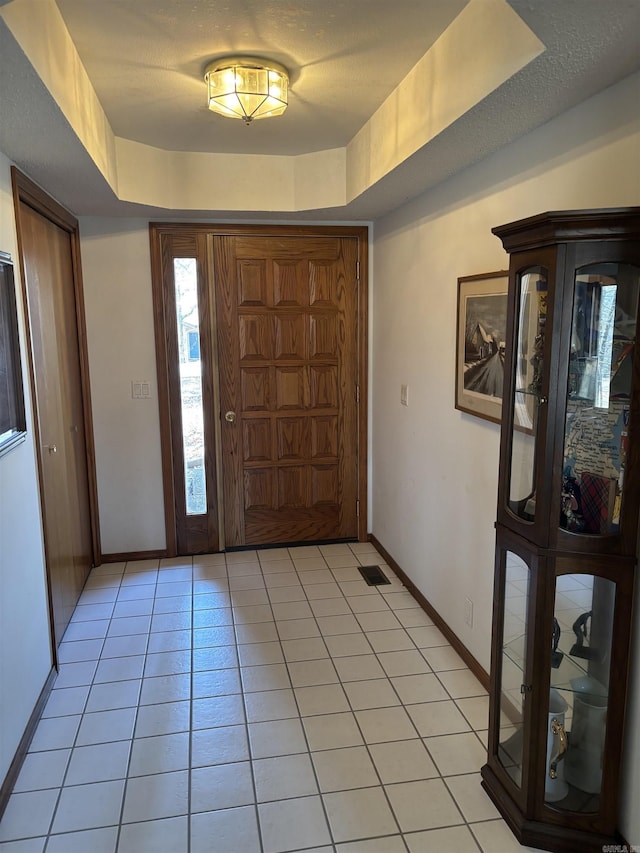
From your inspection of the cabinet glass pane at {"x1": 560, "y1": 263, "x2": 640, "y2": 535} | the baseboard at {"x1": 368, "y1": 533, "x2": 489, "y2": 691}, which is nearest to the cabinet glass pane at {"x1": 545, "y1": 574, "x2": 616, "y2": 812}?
the cabinet glass pane at {"x1": 560, "y1": 263, "x2": 640, "y2": 535}

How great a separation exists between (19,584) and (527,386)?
1.95 metres

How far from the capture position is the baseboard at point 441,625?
8.85 feet

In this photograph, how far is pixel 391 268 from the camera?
3754 millimetres

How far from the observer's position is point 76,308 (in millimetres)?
3748

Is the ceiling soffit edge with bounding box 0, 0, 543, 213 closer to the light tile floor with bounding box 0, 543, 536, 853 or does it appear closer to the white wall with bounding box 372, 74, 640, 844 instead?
the white wall with bounding box 372, 74, 640, 844

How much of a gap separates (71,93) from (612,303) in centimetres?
181

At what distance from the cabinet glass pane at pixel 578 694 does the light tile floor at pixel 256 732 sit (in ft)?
0.89

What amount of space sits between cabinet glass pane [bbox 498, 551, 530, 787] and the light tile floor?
20cm

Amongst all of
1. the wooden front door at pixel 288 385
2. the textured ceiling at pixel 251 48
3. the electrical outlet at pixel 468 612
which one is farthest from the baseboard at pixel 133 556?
the textured ceiling at pixel 251 48

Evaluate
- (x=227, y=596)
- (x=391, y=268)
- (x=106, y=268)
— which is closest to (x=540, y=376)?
(x=391, y=268)

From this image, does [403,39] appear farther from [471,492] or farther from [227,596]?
[227,596]

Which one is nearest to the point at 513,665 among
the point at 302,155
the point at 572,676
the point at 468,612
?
the point at 572,676

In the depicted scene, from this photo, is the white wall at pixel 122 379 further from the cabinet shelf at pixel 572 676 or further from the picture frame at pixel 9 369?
the cabinet shelf at pixel 572 676

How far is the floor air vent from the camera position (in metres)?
3.75
